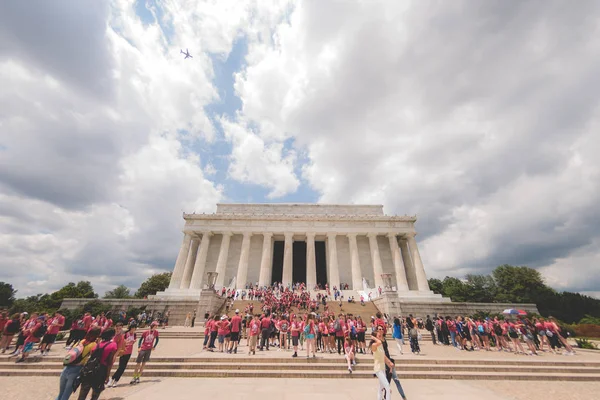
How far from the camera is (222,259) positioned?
3375 centimetres

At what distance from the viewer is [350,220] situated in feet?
117

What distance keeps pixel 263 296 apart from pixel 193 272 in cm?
1284

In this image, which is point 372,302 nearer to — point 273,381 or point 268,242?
point 268,242

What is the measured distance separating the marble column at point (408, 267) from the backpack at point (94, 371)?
36.9m

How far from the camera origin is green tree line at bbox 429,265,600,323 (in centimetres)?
2723

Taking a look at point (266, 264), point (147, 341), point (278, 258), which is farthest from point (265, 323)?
point (278, 258)

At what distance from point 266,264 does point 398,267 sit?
60.1 ft

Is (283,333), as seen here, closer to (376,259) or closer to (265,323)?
(265,323)

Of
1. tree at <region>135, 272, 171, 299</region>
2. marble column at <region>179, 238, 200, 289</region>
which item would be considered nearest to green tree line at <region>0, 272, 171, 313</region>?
tree at <region>135, 272, 171, 299</region>

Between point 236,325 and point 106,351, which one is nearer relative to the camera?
point 106,351

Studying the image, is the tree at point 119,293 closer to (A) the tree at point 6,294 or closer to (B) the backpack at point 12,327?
(A) the tree at point 6,294

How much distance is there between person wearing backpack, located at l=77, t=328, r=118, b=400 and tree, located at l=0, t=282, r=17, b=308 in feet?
232

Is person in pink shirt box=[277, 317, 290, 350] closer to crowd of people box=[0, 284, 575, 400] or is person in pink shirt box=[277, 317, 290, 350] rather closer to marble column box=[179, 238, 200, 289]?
crowd of people box=[0, 284, 575, 400]

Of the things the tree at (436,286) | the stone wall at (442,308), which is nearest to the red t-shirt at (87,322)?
the stone wall at (442,308)
